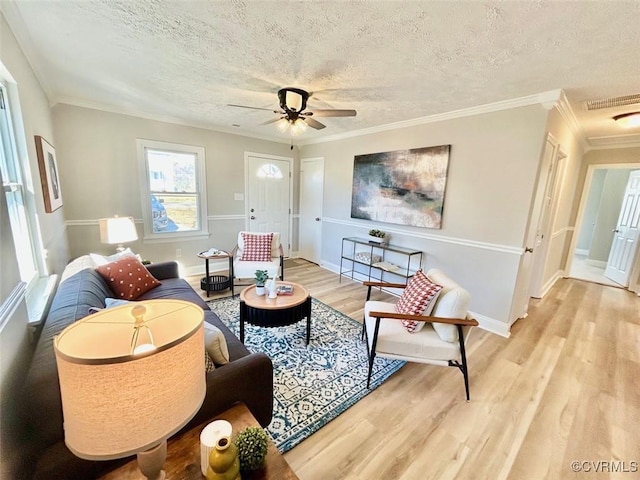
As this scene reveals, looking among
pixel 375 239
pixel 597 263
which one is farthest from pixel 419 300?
pixel 597 263

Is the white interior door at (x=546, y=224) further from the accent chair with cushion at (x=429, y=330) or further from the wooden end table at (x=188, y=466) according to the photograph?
the wooden end table at (x=188, y=466)

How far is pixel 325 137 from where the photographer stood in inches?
187

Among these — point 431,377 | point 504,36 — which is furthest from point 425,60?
point 431,377

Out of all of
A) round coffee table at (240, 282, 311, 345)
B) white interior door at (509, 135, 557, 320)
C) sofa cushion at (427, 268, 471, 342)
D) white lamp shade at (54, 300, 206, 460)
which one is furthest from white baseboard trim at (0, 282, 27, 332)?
white interior door at (509, 135, 557, 320)

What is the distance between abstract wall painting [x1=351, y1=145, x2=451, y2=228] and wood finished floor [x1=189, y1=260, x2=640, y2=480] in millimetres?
1642

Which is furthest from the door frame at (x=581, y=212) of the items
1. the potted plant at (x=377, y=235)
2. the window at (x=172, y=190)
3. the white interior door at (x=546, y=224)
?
the window at (x=172, y=190)

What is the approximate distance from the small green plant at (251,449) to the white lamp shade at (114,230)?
273 centimetres

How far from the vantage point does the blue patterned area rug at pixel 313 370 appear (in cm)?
170

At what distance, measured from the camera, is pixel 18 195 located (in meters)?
1.69

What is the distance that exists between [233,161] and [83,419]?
4490mm

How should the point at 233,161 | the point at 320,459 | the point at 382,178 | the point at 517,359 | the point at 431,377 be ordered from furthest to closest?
the point at 233,161 → the point at 382,178 → the point at 517,359 → the point at 431,377 → the point at 320,459

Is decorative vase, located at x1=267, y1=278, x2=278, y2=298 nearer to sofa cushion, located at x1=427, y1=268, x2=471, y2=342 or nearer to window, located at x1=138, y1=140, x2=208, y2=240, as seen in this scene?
sofa cushion, located at x1=427, y1=268, x2=471, y2=342

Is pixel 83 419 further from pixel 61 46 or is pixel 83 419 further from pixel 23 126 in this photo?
pixel 61 46

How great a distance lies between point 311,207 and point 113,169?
3188mm
